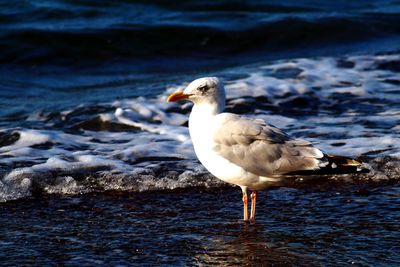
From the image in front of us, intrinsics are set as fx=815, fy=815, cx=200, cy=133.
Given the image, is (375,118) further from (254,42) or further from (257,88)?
(254,42)

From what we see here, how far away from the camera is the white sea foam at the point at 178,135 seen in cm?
617

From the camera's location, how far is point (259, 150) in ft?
17.0

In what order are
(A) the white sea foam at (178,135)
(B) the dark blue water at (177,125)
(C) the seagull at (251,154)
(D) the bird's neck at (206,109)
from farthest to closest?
1. (A) the white sea foam at (178,135)
2. (D) the bird's neck at (206,109)
3. (C) the seagull at (251,154)
4. (B) the dark blue water at (177,125)

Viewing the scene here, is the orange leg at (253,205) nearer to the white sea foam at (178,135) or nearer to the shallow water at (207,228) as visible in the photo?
the shallow water at (207,228)

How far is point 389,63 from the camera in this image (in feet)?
35.6

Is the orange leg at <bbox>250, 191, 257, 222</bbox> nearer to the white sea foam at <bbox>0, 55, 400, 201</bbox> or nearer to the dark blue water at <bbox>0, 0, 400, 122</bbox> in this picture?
the white sea foam at <bbox>0, 55, 400, 201</bbox>

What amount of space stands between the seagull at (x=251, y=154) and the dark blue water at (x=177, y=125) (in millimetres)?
300

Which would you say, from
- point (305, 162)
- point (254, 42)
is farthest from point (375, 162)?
point (254, 42)

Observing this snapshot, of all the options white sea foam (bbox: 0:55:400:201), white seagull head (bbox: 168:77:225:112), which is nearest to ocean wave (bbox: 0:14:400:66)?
white sea foam (bbox: 0:55:400:201)

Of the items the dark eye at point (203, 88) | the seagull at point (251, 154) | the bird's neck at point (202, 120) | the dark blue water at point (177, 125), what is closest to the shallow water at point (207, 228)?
the dark blue water at point (177, 125)

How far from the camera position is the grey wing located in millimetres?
5129

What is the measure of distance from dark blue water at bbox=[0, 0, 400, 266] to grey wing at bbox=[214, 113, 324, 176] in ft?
1.17

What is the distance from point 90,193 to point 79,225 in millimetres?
780

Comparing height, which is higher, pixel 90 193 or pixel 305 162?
pixel 305 162
